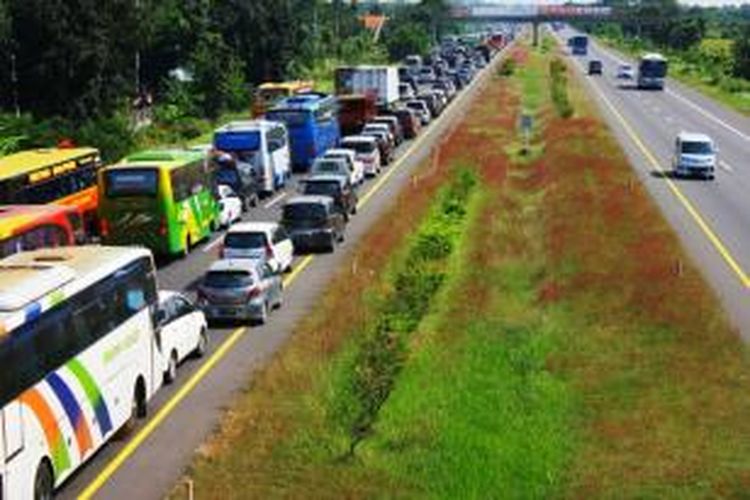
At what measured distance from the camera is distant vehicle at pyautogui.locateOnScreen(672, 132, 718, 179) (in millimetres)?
58250

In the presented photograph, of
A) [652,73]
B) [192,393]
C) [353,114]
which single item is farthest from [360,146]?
[652,73]

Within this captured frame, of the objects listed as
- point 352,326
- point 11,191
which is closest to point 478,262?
point 352,326

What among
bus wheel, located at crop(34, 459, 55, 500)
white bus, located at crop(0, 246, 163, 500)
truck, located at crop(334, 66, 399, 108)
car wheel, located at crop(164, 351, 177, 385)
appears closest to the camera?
white bus, located at crop(0, 246, 163, 500)

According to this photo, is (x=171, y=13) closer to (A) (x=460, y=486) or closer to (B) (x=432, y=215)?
(B) (x=432, y=215)

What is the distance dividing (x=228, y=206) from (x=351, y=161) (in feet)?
29.9

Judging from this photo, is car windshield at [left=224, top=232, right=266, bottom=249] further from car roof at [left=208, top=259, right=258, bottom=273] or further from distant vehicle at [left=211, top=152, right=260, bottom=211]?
distant vehicle at [left=211, top=152, right=260, bottom=211]

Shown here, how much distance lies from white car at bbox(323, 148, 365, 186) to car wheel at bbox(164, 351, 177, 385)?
25742 millimetres

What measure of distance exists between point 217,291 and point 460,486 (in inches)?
510

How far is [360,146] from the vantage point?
60.8 metres

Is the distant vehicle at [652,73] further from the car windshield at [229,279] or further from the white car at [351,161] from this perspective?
the car windshield at [229,279]

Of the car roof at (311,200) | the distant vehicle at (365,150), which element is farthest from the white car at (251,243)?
the distant vehicle at (365,150)

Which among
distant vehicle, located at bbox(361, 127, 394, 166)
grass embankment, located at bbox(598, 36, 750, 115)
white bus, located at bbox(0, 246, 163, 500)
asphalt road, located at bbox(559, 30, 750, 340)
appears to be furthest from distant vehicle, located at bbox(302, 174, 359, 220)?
grass embankment, located at bbox(598, 36, 750, 115)

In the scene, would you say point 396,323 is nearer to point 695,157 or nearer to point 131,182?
point 131,182

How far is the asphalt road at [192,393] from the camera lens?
20.9 meters
